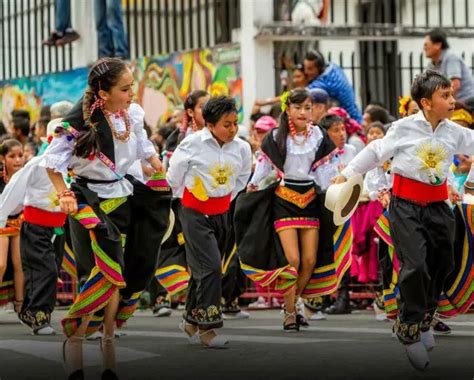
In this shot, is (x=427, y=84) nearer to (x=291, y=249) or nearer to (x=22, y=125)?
(x=291, y=249)

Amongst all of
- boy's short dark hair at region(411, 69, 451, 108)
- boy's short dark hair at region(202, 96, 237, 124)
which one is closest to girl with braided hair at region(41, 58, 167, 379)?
boy's short dark hair at region(411, 69, 451, 108)

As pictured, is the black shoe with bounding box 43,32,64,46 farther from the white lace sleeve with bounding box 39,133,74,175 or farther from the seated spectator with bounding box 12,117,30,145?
the white lace sleeve with bounding box 39,133,74,175

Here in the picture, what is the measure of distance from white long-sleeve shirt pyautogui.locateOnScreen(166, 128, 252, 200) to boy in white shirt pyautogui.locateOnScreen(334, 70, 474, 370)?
2055 mm

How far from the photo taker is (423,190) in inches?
388

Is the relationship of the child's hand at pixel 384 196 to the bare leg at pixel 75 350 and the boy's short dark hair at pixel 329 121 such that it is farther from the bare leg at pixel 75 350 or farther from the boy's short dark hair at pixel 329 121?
the boy's short dark hair at pixel 329 121

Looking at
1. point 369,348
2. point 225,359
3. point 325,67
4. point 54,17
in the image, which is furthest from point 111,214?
point 54,17

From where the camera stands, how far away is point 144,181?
32.6 feet

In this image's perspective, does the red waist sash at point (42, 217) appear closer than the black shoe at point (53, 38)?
Yes

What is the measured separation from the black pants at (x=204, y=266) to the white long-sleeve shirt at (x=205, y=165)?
21 cm

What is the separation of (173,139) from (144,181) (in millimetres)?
4239

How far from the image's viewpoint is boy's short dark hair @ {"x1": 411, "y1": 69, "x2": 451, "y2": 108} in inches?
392

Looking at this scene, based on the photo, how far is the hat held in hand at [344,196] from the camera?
988cm

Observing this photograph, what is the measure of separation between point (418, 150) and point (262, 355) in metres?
1.74

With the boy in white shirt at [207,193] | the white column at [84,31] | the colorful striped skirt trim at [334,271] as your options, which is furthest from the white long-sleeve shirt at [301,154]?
the white column at [84,31]
